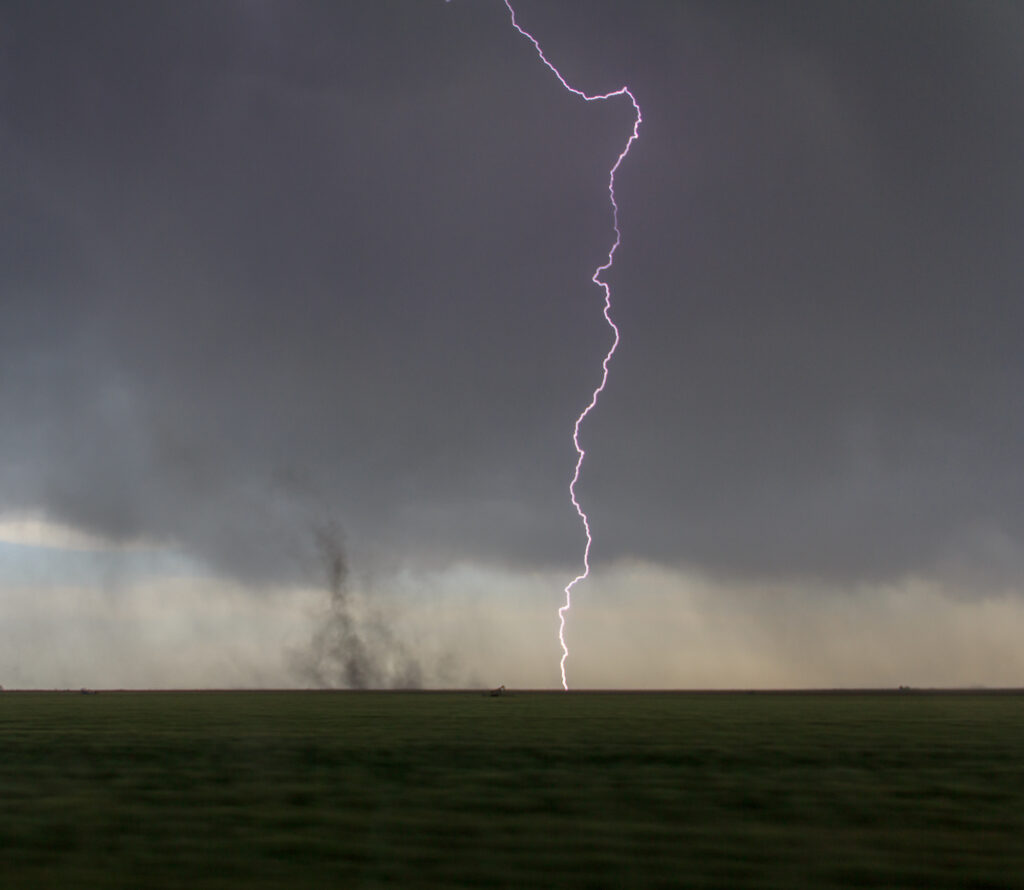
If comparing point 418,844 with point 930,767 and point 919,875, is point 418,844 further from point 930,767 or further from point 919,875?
point 930,767

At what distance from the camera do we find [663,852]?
10.8 metres

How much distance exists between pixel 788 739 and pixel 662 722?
9606 millimetres

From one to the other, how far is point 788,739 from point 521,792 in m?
15.1

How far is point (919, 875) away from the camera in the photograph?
9758mm

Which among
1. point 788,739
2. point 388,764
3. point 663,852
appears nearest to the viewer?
point 663,852

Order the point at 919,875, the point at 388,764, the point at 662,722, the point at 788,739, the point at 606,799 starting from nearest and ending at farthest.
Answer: the point at 919,875 < the point at 606,799 < the point at 388,764 < the point at 788,739 < the point at 662,722

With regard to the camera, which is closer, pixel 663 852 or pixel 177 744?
pixel 663 852

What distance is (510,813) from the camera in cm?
1337

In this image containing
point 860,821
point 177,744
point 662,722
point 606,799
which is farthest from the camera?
point 662,722

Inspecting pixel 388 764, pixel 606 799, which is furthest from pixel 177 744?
pixel 606 799

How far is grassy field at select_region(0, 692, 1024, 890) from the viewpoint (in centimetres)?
984

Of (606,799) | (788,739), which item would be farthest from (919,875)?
(788,739)

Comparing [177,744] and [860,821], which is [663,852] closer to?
[860,821]

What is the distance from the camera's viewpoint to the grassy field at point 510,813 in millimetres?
9844
